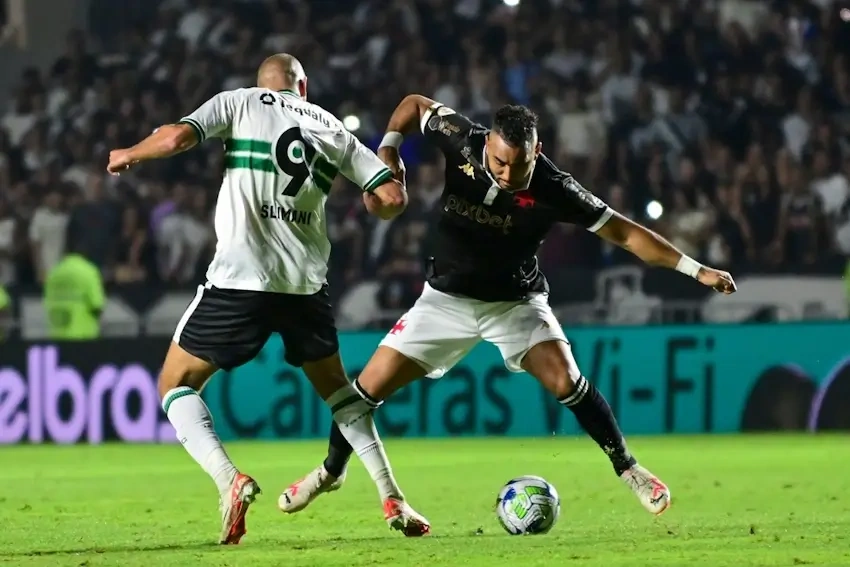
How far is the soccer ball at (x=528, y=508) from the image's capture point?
773cm

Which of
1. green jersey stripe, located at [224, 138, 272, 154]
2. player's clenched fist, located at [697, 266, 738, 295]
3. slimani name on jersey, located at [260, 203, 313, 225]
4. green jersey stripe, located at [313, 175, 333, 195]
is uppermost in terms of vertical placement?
green jersey stripe, located at [224, 138, 272, 154]

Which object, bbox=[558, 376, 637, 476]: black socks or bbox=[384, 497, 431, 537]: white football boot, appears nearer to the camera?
bbox=[384, 497, 431, 537]: white football boot

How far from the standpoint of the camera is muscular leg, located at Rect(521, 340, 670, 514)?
26.9 feet

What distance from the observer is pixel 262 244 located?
7613 millimetres

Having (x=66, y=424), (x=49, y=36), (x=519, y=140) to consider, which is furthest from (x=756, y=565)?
(x=49, y=36)

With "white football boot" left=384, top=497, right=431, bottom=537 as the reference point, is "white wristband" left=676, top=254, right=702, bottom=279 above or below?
above

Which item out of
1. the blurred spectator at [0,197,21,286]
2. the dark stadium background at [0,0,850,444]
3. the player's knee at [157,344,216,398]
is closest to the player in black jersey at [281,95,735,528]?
the player's knee at [157,344,216,398]

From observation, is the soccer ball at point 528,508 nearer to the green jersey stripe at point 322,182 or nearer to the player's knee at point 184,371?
the player's knee at point 184,371

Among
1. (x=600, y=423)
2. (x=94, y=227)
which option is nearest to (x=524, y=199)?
(x=600, y=423)

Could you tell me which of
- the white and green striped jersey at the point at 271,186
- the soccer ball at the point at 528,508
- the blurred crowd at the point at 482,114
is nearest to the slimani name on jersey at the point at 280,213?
the white and green striped jersey at the point at 271,186

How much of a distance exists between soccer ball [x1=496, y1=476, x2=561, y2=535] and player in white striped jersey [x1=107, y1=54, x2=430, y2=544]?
0.39 metres

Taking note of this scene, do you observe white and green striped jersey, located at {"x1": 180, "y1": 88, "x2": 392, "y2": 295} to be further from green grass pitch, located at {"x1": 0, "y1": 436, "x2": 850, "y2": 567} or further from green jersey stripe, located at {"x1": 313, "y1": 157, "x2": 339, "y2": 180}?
green grass pitch, located at {"x1": 0, "y1": 436, "x2": 850, "y2": 567}

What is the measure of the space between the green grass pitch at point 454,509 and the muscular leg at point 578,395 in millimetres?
380

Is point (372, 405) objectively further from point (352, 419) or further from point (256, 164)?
point (256, 164)
